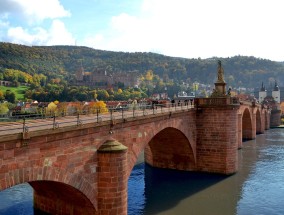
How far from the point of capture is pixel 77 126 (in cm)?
1521

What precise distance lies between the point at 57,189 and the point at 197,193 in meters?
13.5

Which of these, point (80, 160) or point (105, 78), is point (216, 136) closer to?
point (80, 160)

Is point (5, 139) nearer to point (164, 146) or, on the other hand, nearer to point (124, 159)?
point (124, 159)

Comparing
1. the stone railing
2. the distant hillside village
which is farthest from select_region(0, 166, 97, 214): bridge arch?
the distant hillside village

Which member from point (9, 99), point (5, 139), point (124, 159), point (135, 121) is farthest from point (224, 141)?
point (9, 99)

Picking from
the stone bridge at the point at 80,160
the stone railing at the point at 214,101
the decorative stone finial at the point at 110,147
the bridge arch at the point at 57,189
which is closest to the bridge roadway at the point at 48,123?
the stone bridge at the point at 80,160

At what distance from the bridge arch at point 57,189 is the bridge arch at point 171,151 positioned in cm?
1369

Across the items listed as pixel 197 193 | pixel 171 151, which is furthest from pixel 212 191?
pixel 171 151

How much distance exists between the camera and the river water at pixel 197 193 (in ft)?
75.9

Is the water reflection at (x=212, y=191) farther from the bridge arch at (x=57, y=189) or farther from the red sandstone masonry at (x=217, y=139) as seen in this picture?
the bridge arch at (x=57, y=189)

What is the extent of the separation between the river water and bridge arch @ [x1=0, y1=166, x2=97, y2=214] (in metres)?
2.40

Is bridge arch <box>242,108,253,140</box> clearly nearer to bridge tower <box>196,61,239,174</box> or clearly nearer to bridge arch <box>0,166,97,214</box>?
bridge tower <box>196,61,239,174</box>

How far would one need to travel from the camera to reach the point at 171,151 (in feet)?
113

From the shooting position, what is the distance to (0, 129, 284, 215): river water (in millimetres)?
23125
